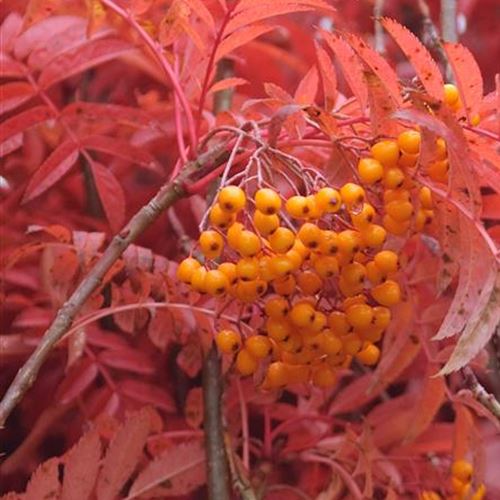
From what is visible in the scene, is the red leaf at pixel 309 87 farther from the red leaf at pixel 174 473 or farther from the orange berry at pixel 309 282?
the red leaf at pixel 174 473

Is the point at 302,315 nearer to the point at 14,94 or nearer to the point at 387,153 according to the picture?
the point at 387,153

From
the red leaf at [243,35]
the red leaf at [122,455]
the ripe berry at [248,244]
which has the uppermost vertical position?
the red leaf at [243,35]

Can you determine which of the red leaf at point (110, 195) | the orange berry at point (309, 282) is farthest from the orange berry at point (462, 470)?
the red leaf at point (110, 195)

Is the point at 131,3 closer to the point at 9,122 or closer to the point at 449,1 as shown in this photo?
the point at 9,122

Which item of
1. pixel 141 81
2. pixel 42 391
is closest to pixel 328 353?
pixel 42 391

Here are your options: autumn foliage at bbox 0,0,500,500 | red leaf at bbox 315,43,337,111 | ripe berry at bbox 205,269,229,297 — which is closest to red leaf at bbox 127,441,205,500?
autumn foliage at bbox 0,0,500,500
